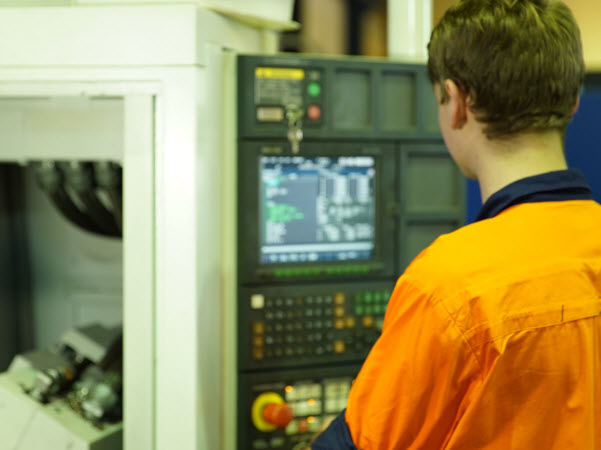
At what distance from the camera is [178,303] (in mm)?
1278

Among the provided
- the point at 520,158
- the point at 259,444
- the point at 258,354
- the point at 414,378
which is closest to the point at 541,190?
the point at 520,158

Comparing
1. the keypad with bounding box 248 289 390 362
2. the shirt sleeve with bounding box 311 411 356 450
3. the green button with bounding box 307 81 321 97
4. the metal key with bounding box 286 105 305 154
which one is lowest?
the shirt sleeve with bounding box 311 411 356 450

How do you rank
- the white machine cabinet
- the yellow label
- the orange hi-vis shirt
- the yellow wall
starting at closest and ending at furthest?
the orange hi-vis shirt → the white machine cabinet → the yellow label → the yellow wall

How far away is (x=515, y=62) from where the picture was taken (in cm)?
97

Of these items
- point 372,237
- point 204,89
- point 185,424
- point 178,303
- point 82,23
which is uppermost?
point 82,23

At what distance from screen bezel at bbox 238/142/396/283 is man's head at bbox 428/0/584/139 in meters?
0.46

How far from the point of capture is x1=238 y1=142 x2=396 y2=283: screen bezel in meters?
1.40

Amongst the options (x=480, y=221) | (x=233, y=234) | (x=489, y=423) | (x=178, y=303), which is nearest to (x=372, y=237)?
(x=233, y=234)

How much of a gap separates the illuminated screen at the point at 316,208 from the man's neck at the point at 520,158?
479mm

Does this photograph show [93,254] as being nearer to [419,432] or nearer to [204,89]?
[204,89]

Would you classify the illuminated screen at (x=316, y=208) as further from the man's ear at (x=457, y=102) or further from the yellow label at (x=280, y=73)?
the man's ear at (x=457, y=102)

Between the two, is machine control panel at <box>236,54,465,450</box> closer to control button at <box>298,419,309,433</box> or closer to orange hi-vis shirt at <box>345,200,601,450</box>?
control button at <box>298,419,309,433</box>

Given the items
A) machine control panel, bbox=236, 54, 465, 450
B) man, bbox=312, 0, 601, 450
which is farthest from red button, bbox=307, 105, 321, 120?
man, bbox=312, 0, 601, 450

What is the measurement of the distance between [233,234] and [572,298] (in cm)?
69
